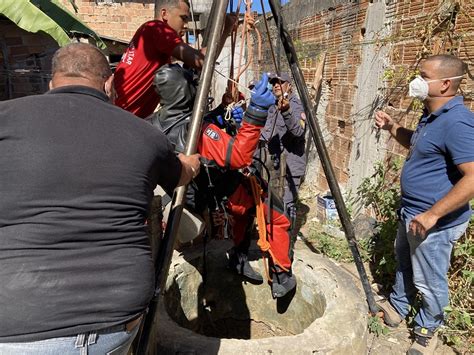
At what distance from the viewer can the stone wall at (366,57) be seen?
11.1 ft

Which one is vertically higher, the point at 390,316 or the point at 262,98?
the point at 262,98

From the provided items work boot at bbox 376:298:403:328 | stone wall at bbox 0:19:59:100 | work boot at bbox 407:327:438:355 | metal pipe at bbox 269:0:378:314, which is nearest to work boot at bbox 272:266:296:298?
metal pipe at bbox 269:0:378:314

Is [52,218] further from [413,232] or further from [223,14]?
[413,232]

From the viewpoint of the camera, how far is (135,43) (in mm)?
2777

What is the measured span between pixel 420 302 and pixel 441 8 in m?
2.58

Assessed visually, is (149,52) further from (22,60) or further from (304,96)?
(22,60)

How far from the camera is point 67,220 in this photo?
3.99ft

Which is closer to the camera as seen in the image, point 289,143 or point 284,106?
point 284,106

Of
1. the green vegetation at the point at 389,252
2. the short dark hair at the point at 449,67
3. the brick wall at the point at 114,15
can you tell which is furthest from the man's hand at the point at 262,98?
the brick wall at the point at 114,15

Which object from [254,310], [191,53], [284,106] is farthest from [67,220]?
[284,106]

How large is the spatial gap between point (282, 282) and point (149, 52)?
80.2 inches

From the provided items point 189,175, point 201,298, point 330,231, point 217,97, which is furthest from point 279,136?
point 217,97

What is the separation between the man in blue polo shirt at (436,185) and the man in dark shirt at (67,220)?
1898 mm

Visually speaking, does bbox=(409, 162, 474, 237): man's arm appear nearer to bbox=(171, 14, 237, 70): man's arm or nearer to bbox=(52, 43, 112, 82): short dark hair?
bbox=(171, 14, 237, 70): man's arm
